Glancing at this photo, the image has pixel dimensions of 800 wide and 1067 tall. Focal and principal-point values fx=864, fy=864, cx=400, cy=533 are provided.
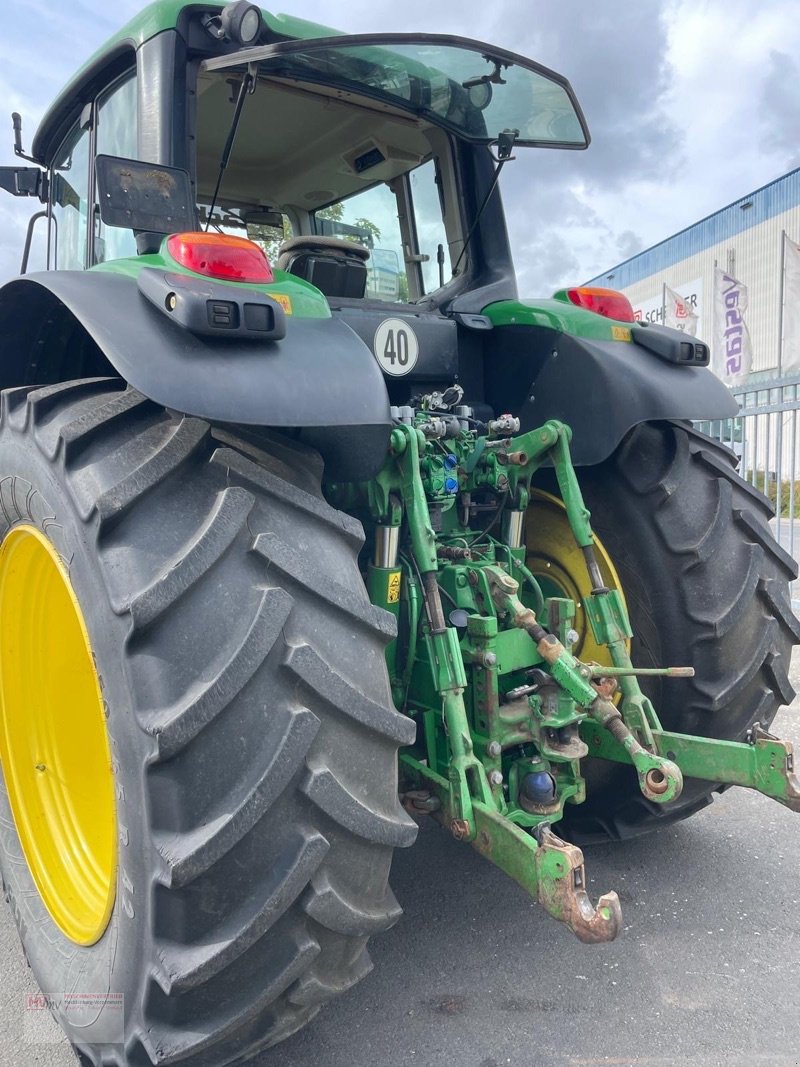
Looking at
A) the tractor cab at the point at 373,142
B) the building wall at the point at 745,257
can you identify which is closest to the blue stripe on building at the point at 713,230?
the building wall at the point at 745,257

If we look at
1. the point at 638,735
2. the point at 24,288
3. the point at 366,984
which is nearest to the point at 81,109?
the point at 24,288

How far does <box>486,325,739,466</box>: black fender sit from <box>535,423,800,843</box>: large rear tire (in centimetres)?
12

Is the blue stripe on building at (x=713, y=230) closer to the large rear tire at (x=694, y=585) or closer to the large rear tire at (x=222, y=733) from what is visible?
the large rear tire at (x=694, y=585)

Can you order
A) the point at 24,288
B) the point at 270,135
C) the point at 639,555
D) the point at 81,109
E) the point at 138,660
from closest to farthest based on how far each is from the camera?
1. the point at 138,660
2. the point at 24,288
3. the point at 639,555
4. the point at 81,109
5. the point at 270,135

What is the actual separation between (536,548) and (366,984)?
136 centimetres

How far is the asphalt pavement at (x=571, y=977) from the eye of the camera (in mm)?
1927

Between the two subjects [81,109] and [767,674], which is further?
[81,109]

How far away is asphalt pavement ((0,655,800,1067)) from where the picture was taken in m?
1.93

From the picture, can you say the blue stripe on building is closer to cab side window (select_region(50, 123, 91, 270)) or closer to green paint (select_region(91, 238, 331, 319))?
cab side window (select_region(50, 123, 91, 270))

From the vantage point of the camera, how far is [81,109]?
9.16 feet

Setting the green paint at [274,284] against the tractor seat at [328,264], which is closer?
the green paint at [274,284]

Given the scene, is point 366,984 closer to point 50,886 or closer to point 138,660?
point 50,886

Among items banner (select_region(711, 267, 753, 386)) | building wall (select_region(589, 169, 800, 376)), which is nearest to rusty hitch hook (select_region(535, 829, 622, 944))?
banner (select_region(711, 267, 753, 386))

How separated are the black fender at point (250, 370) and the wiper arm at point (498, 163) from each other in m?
1.20
